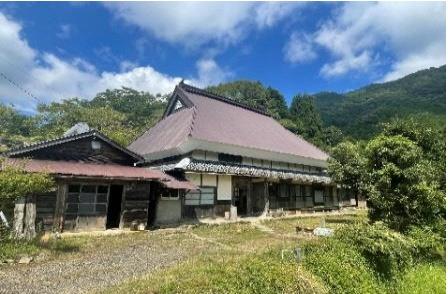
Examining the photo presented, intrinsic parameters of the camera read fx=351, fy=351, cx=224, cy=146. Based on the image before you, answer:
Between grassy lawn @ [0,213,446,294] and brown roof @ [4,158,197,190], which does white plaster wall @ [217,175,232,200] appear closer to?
brown roof @ [4,158,197,190]

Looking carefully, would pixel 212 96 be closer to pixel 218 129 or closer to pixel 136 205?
pixel 218 129

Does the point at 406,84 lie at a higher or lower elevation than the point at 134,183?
higher

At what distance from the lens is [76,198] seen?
16.1 metres

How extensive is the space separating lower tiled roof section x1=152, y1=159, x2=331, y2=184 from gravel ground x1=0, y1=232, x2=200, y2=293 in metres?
9.04

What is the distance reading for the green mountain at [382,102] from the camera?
7212cm

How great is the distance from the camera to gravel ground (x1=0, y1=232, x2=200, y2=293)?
→ 318 inches

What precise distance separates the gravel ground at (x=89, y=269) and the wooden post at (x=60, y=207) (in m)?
3.85

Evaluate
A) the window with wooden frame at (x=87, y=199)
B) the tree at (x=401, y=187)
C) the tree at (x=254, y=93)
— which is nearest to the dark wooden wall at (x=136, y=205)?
the window with wooden frame at (x=87, y=199)

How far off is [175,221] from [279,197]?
34.2 feet

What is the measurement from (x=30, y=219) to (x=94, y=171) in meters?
3.32


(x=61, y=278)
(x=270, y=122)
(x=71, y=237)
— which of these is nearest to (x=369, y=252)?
(x=61, y=278)

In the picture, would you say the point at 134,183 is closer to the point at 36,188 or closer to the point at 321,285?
the point at 36,188

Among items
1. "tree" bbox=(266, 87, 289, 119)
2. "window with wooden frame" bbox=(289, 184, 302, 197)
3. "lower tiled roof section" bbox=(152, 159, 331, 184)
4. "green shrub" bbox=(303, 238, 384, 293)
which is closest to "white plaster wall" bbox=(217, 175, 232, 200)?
"lower tiled roof section" bbox=(152, 159, 331, 184)

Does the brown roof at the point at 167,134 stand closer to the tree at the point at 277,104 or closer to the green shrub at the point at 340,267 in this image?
the green shrub at the point at 340,267
